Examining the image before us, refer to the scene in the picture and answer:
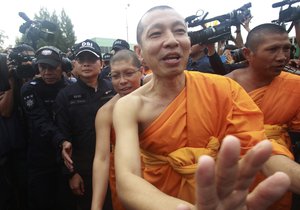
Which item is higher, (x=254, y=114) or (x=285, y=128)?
(x=254, y=114)

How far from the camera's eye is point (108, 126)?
7.20 feet

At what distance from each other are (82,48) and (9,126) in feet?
3.71

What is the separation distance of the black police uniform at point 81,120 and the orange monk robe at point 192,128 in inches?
50.6

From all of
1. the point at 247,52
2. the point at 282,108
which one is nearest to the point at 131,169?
the point at 282,108

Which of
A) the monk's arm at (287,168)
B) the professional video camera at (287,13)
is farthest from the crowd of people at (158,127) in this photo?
the professional video camera at (287,13)

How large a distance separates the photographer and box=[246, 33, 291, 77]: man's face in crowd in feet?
7.96

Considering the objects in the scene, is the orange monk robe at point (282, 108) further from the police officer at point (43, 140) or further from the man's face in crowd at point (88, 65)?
the police officer at point (43, 140)

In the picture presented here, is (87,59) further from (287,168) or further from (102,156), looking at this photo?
(287,168)

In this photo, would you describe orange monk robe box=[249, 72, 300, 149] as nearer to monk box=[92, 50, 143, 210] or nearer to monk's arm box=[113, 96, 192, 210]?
monk box=[92, 50, 143, 210]

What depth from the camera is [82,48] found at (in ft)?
10.2

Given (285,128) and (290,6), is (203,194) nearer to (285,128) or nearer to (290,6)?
(285,128)

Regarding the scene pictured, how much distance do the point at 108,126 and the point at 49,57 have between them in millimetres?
1514

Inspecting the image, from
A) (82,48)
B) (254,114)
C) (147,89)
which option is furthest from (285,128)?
(82,48)

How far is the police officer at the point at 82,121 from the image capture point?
111 inches
